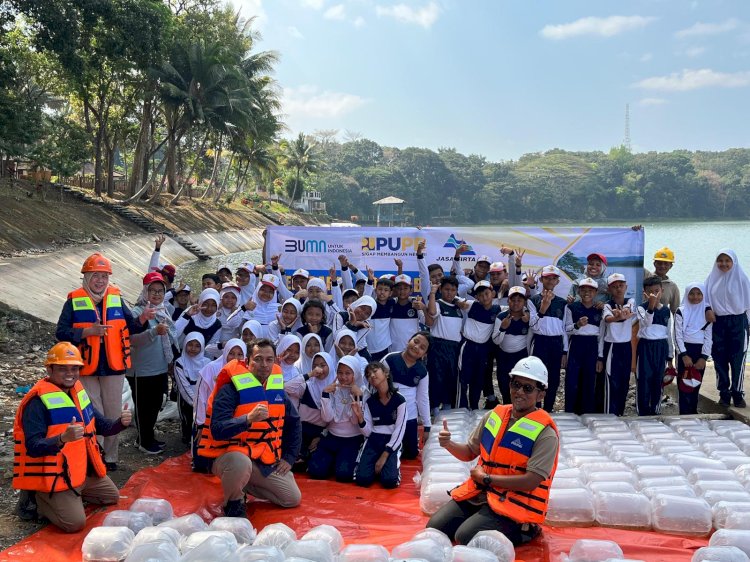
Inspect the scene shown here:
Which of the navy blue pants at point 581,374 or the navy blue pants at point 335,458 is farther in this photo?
the navy blue pants at point 581,374

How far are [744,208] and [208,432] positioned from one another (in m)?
71.3

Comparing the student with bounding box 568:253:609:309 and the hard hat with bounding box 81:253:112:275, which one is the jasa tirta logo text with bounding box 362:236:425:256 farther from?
the hard hat with bounding box 81:253:112:275

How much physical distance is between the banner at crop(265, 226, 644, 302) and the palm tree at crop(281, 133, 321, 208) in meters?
50.7

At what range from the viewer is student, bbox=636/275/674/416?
263 inches

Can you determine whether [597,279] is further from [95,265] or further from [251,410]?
[95,265]

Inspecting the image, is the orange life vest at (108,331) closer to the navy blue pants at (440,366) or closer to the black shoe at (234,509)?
the black shoe at (234,509)

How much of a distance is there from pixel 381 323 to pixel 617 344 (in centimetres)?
244

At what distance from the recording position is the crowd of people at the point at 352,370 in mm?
4195

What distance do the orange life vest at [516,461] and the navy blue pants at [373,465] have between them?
Result: 144 centimetres

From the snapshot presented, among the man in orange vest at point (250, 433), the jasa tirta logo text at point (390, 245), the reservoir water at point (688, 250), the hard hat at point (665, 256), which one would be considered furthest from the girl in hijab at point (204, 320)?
the reservoir water at point (688, 250)

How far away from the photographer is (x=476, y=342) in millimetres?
7109

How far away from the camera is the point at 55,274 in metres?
16.0

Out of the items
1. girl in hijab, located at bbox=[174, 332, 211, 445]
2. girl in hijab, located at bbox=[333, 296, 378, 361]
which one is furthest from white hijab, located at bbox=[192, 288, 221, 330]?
girl in hijab, located at bbox=[333, 296, 378, 361]

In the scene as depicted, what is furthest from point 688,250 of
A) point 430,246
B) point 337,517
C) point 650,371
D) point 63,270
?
point 337,517
